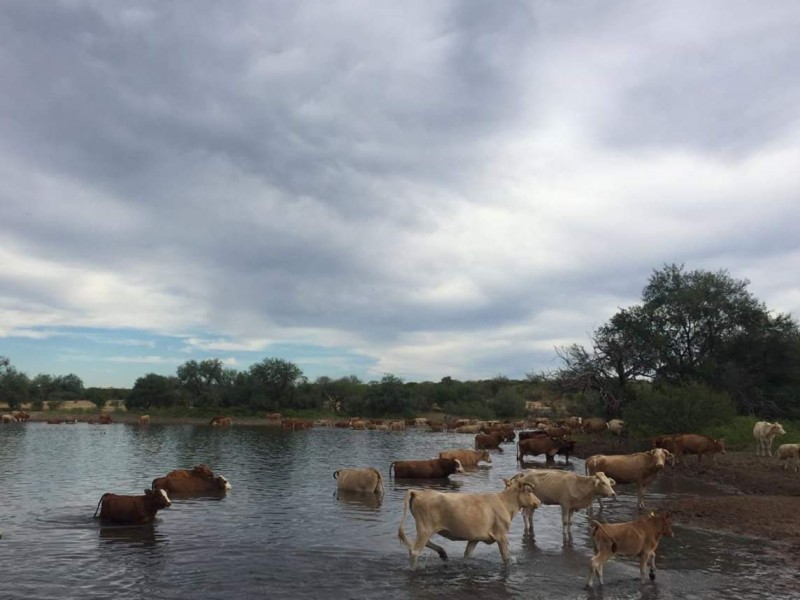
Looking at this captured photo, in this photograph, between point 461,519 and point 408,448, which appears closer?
point 461,519

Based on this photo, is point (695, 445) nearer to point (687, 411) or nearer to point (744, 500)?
point (687, 411)

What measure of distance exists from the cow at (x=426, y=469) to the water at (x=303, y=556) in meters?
2.22

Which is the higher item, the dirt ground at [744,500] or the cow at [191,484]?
the cow at [191,484]

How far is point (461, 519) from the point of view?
10.0 metres

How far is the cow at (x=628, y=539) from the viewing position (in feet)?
30.0

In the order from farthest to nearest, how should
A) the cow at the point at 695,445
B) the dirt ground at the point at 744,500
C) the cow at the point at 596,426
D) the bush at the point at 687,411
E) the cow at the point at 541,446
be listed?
the cow at the point at 596,426 → the bush at the point at 687,411 → the cow at the point at 541,446 → the cow at the point at 695,445 → the dirt ground at the point at 744,500

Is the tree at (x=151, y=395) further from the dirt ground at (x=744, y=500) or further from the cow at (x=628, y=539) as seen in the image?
the cow at (x=628, y=539)

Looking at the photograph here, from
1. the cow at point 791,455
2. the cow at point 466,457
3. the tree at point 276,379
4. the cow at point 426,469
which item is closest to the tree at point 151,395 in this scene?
the tree at point 276,379

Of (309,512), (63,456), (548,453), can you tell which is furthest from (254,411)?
(309,512)

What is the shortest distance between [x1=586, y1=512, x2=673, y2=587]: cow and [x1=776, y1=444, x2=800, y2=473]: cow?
51.9ft

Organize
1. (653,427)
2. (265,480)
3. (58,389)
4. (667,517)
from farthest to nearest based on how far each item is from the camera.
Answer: (58,389)
(653,427)
(265,480)
(667,517)

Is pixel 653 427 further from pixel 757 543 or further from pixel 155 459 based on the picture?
pixel 155 459

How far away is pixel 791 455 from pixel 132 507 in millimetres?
23002

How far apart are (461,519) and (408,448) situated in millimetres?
28664
